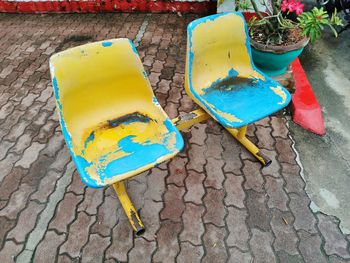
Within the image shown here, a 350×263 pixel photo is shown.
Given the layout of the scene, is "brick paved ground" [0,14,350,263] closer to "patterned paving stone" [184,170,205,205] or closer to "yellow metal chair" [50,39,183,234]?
"patterned paving stone" [184,170,205,205]

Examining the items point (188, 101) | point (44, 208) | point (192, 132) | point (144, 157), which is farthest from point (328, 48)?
point (44, 208)

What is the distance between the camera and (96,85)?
6.80 feet

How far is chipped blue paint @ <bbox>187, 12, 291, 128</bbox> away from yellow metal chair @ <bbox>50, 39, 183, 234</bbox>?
37 cm

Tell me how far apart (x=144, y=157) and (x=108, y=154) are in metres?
0.24

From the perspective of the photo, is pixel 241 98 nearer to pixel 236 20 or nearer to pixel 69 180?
pixel 236 20

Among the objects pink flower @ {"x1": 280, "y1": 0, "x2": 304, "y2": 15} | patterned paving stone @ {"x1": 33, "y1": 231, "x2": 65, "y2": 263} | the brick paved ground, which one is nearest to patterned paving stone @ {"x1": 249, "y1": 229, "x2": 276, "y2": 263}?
the brick paved ground

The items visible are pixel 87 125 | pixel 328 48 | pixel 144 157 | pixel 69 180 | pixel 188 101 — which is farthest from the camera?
pixel 328 48

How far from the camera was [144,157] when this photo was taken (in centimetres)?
194

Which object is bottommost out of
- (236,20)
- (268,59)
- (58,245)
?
(58,245)

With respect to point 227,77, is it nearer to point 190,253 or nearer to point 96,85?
point 96,85

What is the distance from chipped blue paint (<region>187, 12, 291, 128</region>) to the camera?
220 cm

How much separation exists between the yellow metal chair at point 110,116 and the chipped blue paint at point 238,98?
369mm

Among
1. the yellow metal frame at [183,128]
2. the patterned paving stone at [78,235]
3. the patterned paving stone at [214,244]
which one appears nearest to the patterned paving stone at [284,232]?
the patterned paving stone at [214,244]

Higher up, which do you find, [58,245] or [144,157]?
[144,157]
